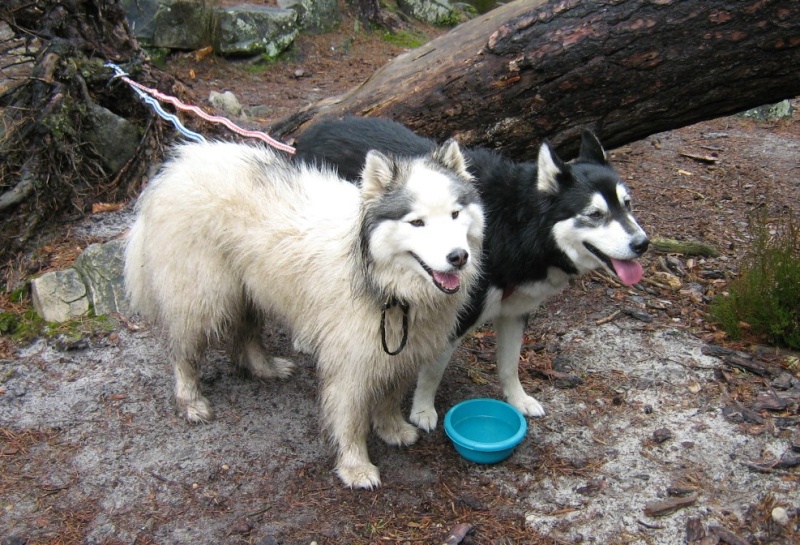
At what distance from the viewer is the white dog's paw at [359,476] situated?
11.7 ft

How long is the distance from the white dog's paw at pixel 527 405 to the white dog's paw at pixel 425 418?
502mm

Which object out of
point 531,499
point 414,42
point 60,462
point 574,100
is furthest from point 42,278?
point 414,42

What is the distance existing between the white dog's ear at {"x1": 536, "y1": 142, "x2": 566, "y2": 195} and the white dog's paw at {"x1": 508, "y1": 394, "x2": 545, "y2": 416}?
133 cm

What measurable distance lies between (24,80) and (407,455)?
14.1 feet

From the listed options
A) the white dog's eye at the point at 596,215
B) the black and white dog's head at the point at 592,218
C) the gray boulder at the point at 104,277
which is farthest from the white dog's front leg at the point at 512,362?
the gray boulder at the point at 104,277

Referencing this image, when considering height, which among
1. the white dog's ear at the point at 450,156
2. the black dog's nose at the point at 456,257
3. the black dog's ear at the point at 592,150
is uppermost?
the white dog's ear at the point at 450,156

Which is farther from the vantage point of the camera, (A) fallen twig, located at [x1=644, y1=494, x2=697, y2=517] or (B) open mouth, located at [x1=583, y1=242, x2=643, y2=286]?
(B) open mouth, located at [x1=583, y1=242, x2=643, y2=286]

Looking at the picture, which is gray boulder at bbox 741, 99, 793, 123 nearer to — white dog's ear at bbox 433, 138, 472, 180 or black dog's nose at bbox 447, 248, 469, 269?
white dog's ear at bbox 433, 138, 472, 180

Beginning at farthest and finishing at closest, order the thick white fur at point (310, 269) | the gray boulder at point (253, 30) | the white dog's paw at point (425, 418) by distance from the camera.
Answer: the gray boulder at point (253, 30) → the white dog's paw at point (425, 418) → the thick white fur at point (310, 269)

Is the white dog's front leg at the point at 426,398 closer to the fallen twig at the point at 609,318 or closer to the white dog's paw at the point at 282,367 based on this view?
the white dog's paw at the point at 282,367

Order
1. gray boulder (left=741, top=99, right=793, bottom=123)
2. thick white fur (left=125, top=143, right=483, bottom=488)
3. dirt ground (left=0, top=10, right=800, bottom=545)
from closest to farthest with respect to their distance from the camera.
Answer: thick white fur (left=125, top=143, right=483, bottom=488)
dirt ground (left=0, top=10, right=800, bottom=545)
gray boulder (left=741, top=99, right=793, bottom=123)

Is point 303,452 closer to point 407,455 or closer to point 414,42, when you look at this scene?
point 407,455

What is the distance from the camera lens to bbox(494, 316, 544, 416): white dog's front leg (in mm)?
3953

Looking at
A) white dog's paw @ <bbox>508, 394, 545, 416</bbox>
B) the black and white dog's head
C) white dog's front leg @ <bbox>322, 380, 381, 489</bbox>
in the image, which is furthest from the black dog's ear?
white dog's front leg @ <bbox>322, 380, 381, 489</bbox>
